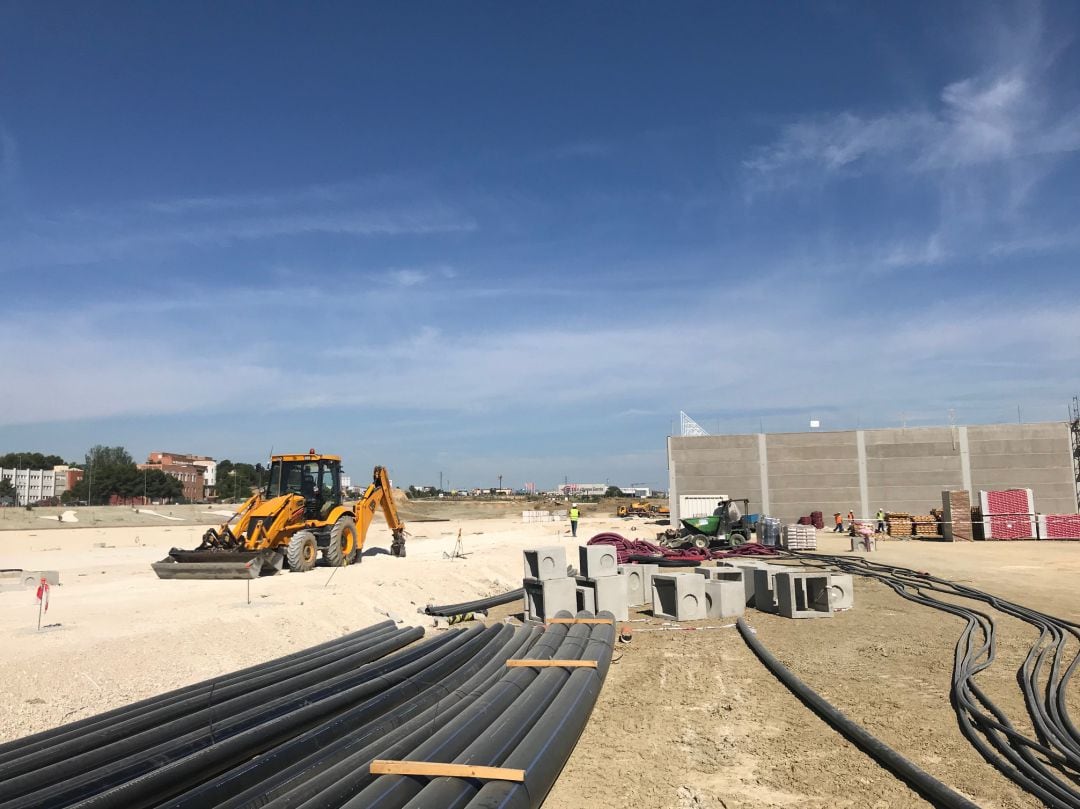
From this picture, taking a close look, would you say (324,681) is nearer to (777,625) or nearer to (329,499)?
(777,625)

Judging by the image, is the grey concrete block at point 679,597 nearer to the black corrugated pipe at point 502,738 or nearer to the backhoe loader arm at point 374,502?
the black corrugated pipe at point 502,738

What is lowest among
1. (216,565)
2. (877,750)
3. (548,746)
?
(877,750)

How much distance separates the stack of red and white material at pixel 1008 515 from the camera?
3316cm

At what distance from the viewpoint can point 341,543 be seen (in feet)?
58.9

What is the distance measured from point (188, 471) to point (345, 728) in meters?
147

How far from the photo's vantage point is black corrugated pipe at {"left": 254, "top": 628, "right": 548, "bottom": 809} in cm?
433

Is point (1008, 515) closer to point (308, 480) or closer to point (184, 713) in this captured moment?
point (308, 480)

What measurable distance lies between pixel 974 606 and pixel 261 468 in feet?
52.8

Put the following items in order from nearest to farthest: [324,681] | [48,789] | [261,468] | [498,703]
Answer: [48,789] < [498,703] < [324,681] < [261,468]

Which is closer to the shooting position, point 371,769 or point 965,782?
point 371,769

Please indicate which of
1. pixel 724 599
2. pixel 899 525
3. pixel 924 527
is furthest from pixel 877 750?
pixel 924 527

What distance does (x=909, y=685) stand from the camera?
7992mm

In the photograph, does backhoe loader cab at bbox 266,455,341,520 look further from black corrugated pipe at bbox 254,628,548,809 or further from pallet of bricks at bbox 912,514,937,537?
pallet of bricks at bbox 912,514,937,537

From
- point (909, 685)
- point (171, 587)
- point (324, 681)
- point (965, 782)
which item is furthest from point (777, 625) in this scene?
point (171, 587)
